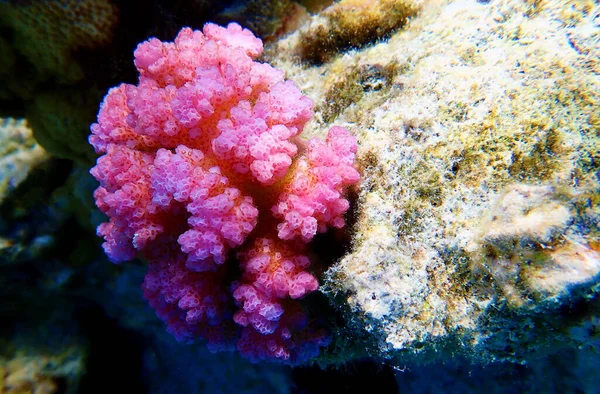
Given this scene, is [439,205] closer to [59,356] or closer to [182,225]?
[182,225]

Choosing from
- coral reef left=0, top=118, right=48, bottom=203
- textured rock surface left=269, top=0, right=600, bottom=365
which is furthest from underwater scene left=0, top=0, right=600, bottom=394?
coral reef left=0, top=118, right=48, bottom=203

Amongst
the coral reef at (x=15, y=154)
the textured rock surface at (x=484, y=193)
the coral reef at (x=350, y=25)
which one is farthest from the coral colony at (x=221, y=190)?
the coral reef at (x=15, y=154)

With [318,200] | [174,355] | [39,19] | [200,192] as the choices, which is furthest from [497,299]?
[174,355]

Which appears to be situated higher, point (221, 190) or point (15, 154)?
point (15, 154)

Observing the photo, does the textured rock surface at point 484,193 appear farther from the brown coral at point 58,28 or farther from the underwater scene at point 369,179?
the brown coral at point 58,28

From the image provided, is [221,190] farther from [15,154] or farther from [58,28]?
[15,154]

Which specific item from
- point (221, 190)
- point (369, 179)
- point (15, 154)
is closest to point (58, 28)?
point (15, 154)
